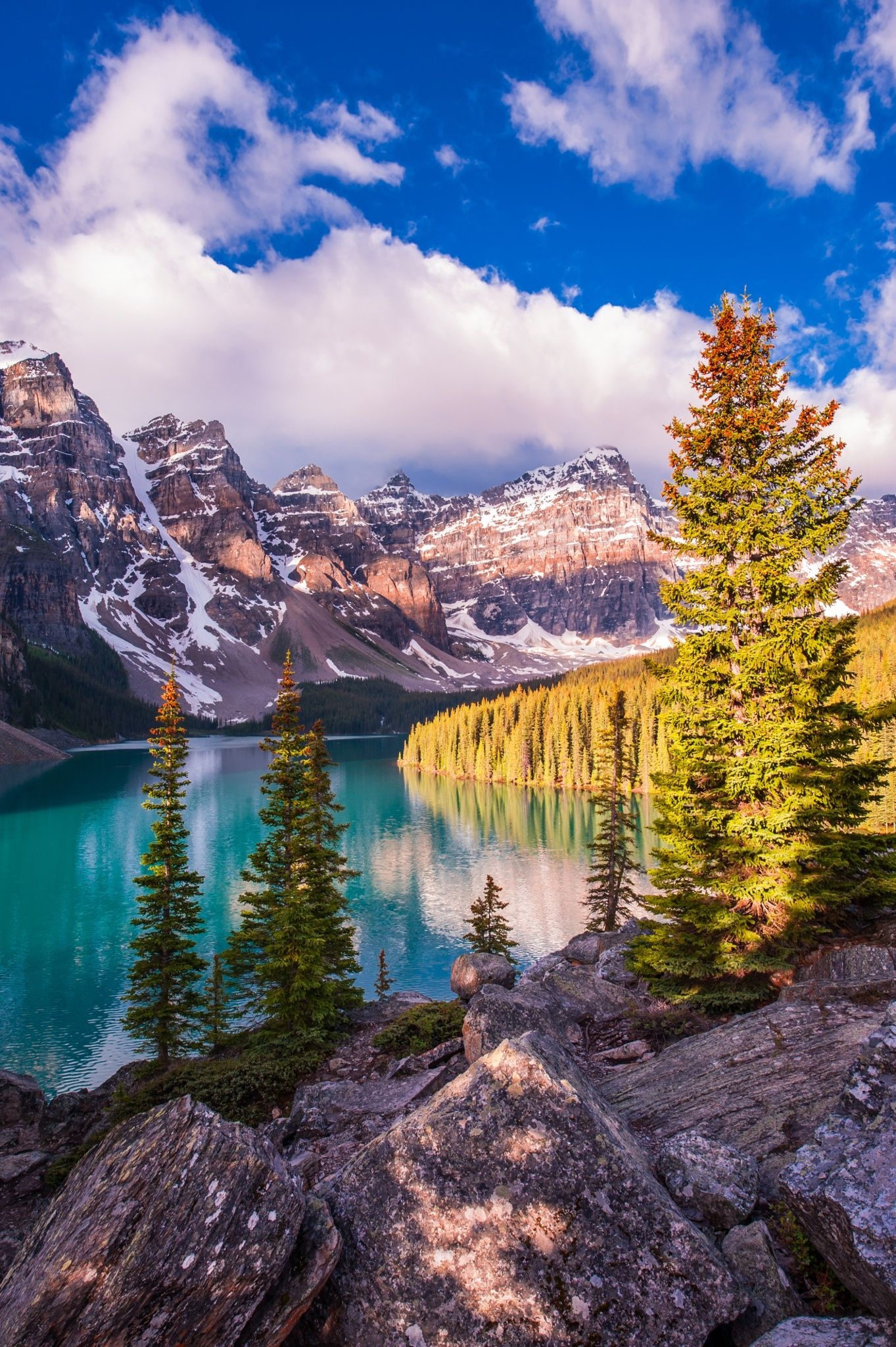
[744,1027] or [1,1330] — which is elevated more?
[1,1330]

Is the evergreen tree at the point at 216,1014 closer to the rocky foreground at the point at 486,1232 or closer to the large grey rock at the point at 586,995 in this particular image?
the large grey rock at the point at 586,995

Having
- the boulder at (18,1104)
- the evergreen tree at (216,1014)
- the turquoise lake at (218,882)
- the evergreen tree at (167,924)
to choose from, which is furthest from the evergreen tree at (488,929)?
the boulder at (18,1104)

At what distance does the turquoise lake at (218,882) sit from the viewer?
2927cm

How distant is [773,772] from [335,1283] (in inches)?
415

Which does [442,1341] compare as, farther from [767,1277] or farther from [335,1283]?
[767,1277]

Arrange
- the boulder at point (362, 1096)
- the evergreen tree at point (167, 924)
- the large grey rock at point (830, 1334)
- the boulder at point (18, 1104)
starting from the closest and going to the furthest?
the large grey rock at point (830, 1334) < the boulder at point (362, 1096) < the boulder at point (18, 1104) < the evergreen tree at point (167, 924)

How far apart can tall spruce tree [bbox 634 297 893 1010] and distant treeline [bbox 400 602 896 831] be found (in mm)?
68401

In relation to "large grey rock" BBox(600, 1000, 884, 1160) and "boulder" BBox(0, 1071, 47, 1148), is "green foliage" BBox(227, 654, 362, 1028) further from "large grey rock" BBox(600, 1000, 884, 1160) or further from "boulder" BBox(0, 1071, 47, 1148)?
"large grey rock" BBox(600, 1000, 884, 1160)

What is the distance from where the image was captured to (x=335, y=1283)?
5.55 m

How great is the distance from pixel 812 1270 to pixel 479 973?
13.9 metres

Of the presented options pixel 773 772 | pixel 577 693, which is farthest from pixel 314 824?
pixel 577 693

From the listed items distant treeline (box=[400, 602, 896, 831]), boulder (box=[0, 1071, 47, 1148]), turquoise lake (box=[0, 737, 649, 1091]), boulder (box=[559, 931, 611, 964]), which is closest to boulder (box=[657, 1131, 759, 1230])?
boulder (box=[559, 931, 611, 964])

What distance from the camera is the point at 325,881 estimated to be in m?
21.8

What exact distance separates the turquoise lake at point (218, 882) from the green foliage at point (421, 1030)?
45.8ft
